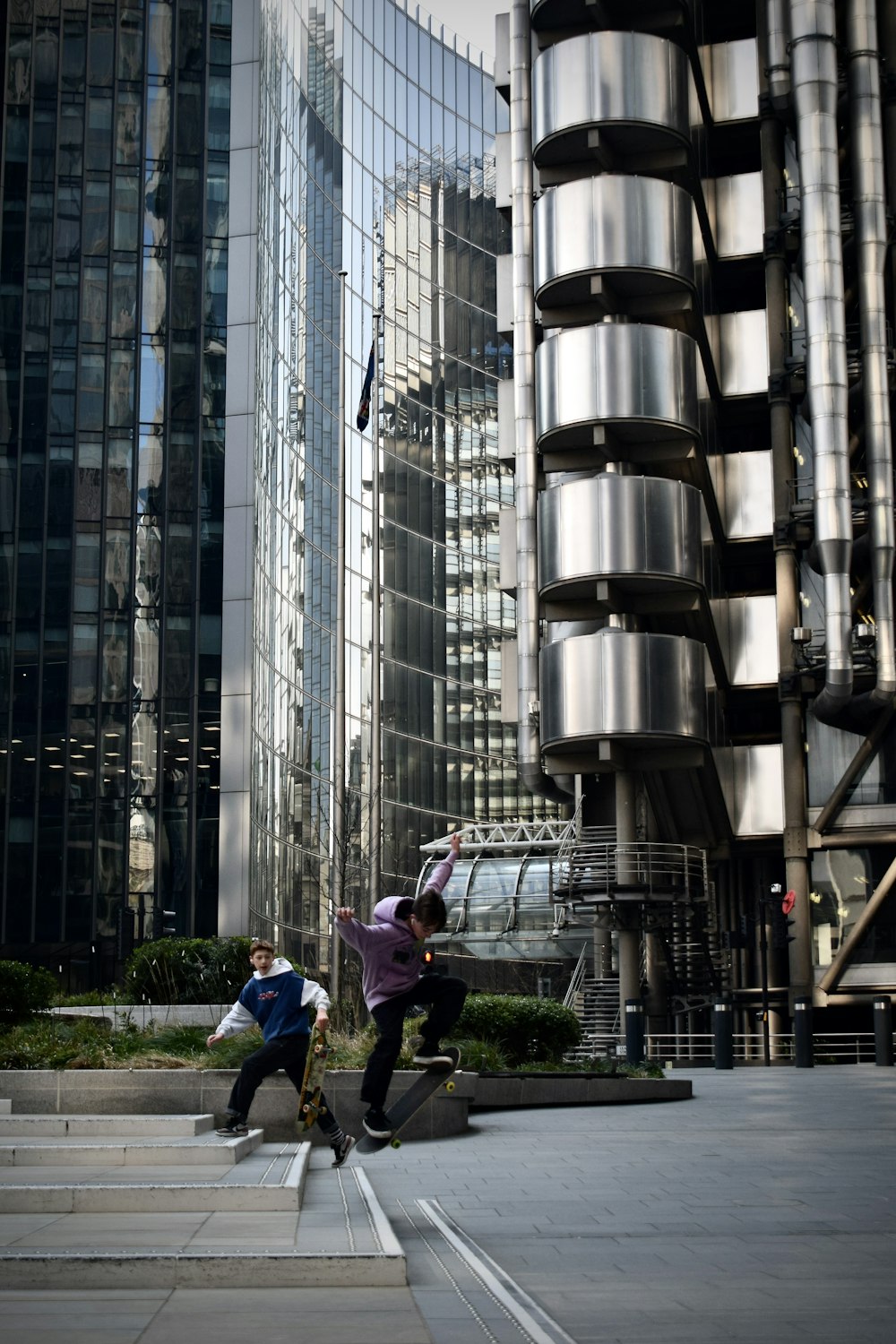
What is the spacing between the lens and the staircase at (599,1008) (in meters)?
43.8

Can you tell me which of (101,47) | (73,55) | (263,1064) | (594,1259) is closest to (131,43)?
(101,47)

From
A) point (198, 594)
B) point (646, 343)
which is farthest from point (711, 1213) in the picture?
point (198, 594)

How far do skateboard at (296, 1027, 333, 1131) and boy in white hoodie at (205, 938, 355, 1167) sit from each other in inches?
11.9

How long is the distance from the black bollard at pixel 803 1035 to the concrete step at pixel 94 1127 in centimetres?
2588

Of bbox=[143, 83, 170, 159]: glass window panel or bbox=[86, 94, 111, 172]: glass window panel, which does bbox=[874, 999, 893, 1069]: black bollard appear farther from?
bbox=[86, 94, 111, 172]: glass window panel

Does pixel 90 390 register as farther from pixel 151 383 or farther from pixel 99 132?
pixel 99 132

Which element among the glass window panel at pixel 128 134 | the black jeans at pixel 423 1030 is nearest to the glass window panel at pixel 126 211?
the glass window panel at pixel 128 134

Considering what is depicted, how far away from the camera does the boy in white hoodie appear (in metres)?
12.3

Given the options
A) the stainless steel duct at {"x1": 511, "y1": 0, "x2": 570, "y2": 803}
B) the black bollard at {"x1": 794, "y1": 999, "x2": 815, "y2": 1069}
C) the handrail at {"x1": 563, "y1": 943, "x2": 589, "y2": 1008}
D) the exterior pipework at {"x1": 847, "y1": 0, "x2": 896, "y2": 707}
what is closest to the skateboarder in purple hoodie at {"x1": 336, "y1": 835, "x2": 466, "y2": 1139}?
the black bollard at {"x1": 794, "y1": 999, "x2": 815, "y2": 1069}

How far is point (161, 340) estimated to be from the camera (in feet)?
222

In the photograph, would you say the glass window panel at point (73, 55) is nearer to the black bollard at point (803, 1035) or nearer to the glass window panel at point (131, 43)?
the glass window panel at point (131, 43)

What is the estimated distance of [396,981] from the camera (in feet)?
35.4

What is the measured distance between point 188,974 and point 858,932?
25632 millimetres

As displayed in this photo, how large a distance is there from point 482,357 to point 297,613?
25965 mm
